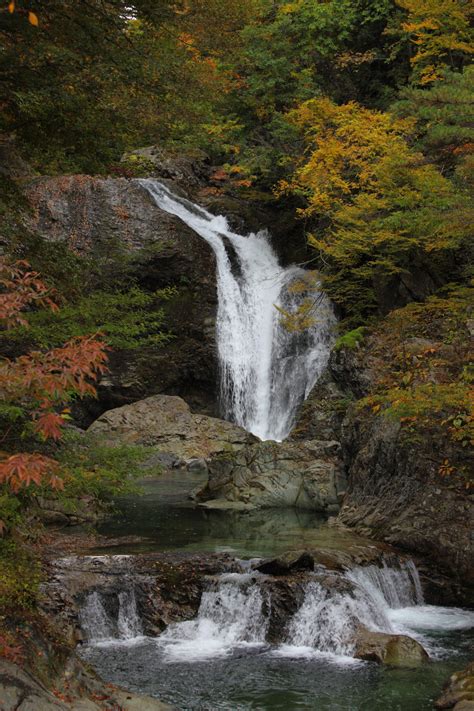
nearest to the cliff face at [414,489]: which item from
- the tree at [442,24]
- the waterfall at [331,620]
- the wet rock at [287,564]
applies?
the waterfall at [331,620]

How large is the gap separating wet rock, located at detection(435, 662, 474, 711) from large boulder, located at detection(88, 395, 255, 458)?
43.7 feet

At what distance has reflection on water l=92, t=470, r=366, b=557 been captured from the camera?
11.7 m

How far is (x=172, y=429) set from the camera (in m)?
21.8

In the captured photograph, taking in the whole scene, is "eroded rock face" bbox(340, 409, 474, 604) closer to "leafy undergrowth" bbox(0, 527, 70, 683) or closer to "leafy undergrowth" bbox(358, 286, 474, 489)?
"leafy undergrowth" bbox(358, 286, 474, 489)

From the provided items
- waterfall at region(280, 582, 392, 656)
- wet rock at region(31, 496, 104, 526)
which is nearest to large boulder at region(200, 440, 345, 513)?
wet rock at region(31, 496, 104, 526)

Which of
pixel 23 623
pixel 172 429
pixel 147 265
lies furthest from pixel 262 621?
pixel 147 265

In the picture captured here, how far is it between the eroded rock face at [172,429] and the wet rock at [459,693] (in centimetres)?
1342

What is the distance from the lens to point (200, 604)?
9.48 metres

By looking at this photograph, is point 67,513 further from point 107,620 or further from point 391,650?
point 391,650

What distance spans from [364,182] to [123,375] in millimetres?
9686

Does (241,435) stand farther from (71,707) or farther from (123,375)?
(71,707)

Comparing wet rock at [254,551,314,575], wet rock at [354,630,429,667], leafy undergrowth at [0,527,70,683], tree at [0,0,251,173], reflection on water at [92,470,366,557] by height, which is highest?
tree at [0,0,251,173]

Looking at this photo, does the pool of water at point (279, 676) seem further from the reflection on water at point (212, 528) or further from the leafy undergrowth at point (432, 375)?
the leafy undergrowth at point (432, 375)

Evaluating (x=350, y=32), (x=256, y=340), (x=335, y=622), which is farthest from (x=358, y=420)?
(x=350, y=32)
